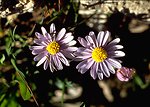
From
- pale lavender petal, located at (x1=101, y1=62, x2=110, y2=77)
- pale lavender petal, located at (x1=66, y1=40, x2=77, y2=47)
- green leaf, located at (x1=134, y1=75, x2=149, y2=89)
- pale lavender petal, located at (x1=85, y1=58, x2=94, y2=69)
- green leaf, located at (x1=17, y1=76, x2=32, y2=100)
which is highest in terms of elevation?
pale lavender petal, located at (x1=66, y1=40, x2=77, y2=47)

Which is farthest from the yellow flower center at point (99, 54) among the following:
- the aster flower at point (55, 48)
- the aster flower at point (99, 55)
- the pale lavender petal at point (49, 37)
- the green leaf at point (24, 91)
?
the green leaf at point (24, 91)

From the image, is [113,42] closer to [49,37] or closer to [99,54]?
[99,54]

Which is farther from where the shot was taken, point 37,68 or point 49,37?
point 37,68

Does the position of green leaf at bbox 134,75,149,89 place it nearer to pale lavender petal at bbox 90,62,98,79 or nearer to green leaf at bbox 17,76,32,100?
pale lavender petal at bbox 90,62,98,79

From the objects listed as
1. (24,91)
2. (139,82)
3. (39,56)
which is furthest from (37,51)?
(139,82)

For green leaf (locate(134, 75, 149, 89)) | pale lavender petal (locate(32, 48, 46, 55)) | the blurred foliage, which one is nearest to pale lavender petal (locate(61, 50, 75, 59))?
pale lavender petal (locate(32, 48, 46, 55))

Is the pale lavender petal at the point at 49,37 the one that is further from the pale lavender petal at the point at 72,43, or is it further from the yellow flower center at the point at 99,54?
the yellow flower center at the point at 99,54

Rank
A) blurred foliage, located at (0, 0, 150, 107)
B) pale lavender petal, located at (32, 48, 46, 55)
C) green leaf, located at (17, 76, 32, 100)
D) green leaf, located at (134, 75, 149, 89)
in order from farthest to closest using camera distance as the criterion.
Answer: green leaf, located at (134, 75, 149, 89) < blurred foliage, located at (0, 0, 150, 107) < green leaf, located at (17, 76, 32, 100) < pale lavender petal, located at (32, 48, 46, 55)

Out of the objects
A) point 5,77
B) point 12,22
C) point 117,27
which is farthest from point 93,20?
point 5,77
